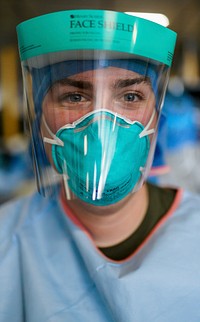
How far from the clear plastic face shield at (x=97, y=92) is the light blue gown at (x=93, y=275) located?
19 cm

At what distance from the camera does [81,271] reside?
0.96 meters

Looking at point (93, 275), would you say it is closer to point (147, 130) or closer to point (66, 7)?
point (147, 130)

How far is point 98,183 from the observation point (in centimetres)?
82

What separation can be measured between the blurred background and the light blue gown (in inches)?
14.8

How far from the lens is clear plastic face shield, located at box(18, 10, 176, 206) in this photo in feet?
2.52

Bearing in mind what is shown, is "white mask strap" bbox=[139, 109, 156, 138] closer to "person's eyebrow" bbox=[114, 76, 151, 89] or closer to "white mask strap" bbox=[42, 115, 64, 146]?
"person's eyebrow" bbox=[114, 76, 151, 89]

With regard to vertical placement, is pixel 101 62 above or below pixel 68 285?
Answer: above

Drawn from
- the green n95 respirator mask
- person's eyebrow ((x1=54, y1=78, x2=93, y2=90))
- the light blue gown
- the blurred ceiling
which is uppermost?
the blurred ceiling

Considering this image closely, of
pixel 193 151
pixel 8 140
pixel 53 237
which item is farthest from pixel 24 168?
pixel 53 237

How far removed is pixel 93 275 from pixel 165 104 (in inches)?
31.6

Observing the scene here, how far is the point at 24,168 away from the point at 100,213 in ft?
8.83

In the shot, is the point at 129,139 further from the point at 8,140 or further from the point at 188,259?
the point at 8,140

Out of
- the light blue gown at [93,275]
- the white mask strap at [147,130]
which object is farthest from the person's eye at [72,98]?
the light blue gown at [93,275]

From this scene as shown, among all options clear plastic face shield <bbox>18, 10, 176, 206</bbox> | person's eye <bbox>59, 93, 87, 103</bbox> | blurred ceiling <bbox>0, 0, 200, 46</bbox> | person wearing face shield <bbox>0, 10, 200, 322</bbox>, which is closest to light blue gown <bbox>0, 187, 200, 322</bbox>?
person wearing face shield <bbox>0, 10, 200, 322</bbox>
